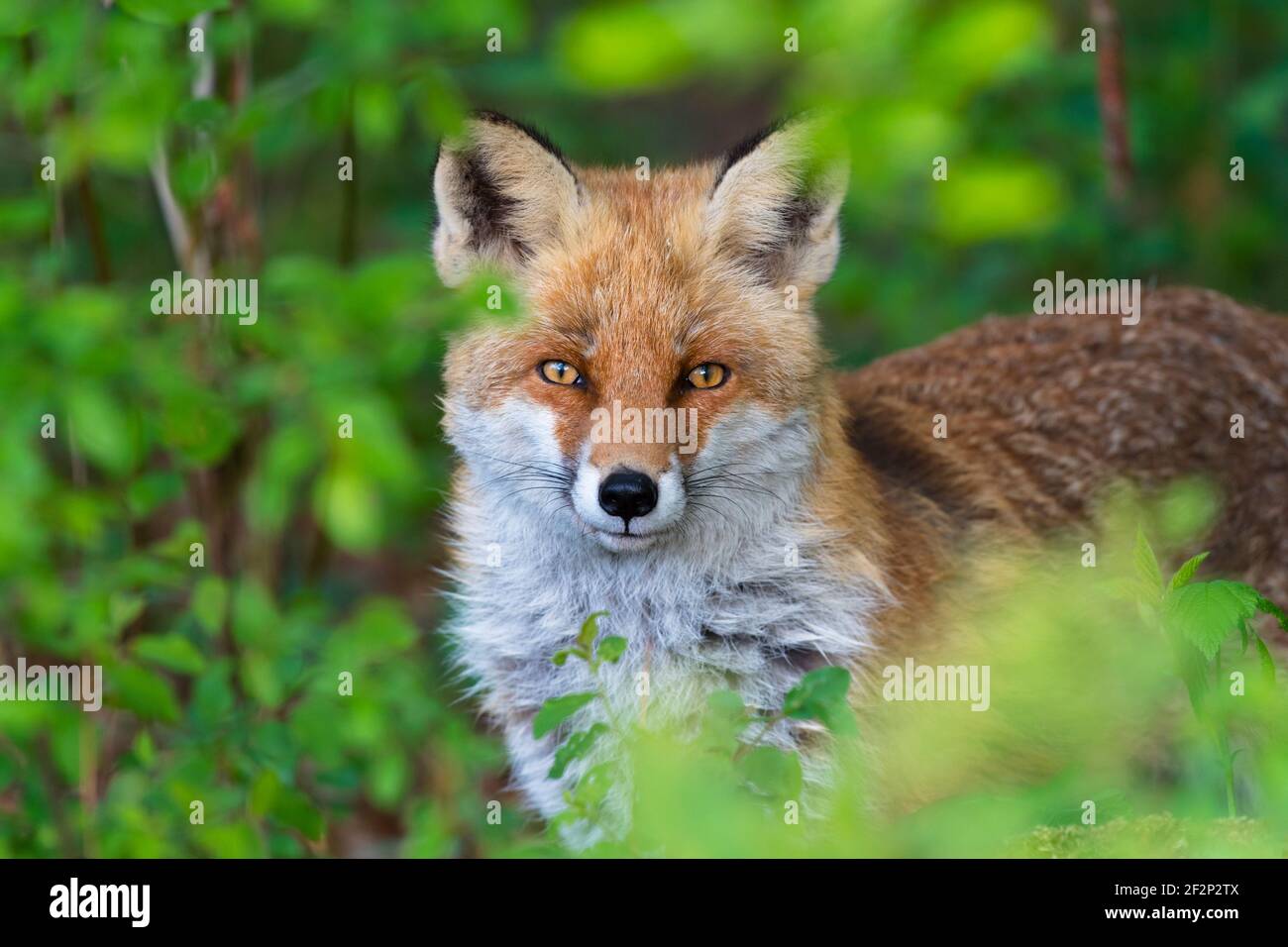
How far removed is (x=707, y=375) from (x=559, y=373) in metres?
0.39

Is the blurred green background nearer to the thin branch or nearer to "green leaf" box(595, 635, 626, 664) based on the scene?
the thin branch

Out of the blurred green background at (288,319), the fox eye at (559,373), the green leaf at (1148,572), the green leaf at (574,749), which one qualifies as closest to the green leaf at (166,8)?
the blurred green background at (288,319)

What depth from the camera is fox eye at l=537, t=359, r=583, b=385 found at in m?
3.60

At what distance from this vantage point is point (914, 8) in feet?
5.55

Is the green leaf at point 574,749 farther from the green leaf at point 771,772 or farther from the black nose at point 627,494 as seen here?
the black nose at point 627,494

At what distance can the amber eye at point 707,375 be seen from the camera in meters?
3.62

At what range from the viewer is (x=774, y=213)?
12.8 feet

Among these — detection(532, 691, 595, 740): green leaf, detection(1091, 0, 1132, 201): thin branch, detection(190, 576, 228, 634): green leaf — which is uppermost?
detection(1091, 0, 1132, 201): thin branch

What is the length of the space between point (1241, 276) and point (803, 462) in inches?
191

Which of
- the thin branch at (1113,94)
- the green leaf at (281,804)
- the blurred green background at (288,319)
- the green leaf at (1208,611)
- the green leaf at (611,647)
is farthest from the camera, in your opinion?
the thin branch at (1113,94)

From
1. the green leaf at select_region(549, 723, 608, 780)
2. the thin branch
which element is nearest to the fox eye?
the green leaf at select_region(549, 723, 608, 780)

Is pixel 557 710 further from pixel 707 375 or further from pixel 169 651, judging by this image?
pixel 169 651

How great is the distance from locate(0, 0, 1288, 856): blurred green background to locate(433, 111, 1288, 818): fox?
287mm

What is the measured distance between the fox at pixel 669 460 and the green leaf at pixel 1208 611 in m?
1.27
